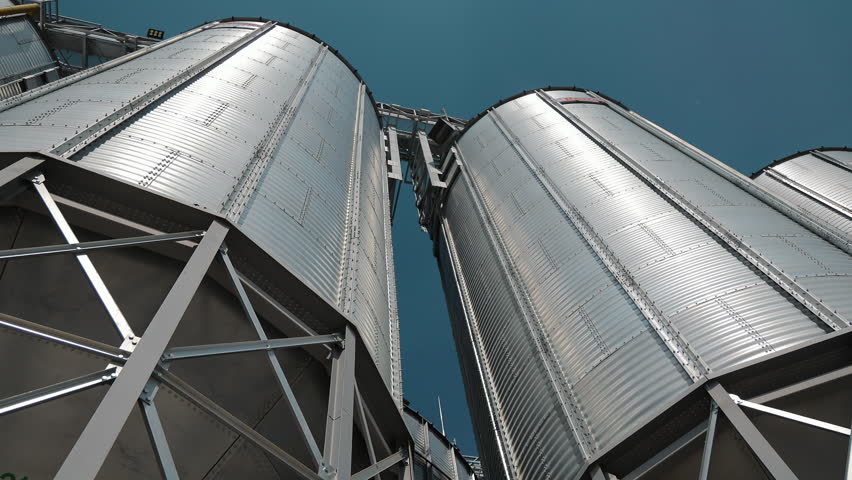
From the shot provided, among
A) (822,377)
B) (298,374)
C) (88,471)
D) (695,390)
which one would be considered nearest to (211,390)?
(298,374)

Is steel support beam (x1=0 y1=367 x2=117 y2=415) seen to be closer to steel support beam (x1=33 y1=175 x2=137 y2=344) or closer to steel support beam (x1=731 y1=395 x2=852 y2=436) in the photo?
steel support beam (x1=33 y1=175 x2=137 y2=344)

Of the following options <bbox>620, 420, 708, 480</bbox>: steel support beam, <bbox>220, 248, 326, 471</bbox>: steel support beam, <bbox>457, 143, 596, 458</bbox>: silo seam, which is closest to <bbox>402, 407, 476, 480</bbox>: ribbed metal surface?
<bbox>457, 143, 596, 458</bbox>: silo seam

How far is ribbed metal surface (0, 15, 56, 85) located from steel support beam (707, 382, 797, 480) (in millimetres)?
28500

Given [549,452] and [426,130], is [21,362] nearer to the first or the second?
[549,452]

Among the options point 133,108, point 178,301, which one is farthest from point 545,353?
point 133,108

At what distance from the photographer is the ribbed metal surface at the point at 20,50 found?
76.9 feet

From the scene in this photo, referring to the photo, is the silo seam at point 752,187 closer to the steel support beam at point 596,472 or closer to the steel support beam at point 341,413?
the steel support beam at point 596,472

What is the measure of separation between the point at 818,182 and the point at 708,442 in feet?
72.1

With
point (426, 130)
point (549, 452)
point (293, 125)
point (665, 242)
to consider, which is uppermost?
point (293, 125)

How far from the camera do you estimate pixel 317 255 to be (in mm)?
9055

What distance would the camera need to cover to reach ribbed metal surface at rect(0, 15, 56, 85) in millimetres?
23438

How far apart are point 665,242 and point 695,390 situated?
156 inches

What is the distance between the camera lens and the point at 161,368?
500 centimetres

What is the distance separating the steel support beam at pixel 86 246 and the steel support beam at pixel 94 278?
0.11 metres
